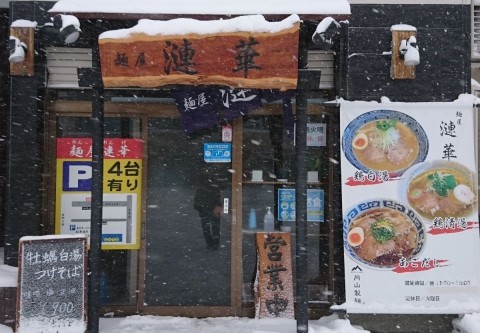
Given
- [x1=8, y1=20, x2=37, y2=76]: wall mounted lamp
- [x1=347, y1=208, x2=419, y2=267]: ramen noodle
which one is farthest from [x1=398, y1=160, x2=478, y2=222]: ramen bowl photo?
[x1=8, y1=20, x2=37, y2=76]: wall mounted lamp

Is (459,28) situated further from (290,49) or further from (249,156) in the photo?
(249,156)

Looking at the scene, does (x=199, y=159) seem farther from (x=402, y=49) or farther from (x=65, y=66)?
(x=402, y=49)

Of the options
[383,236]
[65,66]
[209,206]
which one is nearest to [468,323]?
[383,236]

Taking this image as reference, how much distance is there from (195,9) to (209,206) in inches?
119

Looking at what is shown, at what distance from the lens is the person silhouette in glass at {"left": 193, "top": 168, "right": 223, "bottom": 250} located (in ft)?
25.5

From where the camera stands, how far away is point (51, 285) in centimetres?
638

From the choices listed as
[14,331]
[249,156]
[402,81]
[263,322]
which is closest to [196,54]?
[249,156]

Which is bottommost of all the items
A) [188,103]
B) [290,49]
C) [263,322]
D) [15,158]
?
[263,322]

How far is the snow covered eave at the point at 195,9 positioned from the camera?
6227 mm

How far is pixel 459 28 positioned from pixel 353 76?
1.76 meters

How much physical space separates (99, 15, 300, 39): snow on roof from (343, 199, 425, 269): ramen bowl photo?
2829mm

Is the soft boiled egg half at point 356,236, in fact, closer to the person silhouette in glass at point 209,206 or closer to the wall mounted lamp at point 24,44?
the person silhouette in glass at point 209,206

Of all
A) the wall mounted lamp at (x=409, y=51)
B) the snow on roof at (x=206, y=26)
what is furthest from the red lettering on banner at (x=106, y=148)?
the wall mounted lamp at (x=409, y=51)

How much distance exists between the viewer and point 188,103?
291 inches
